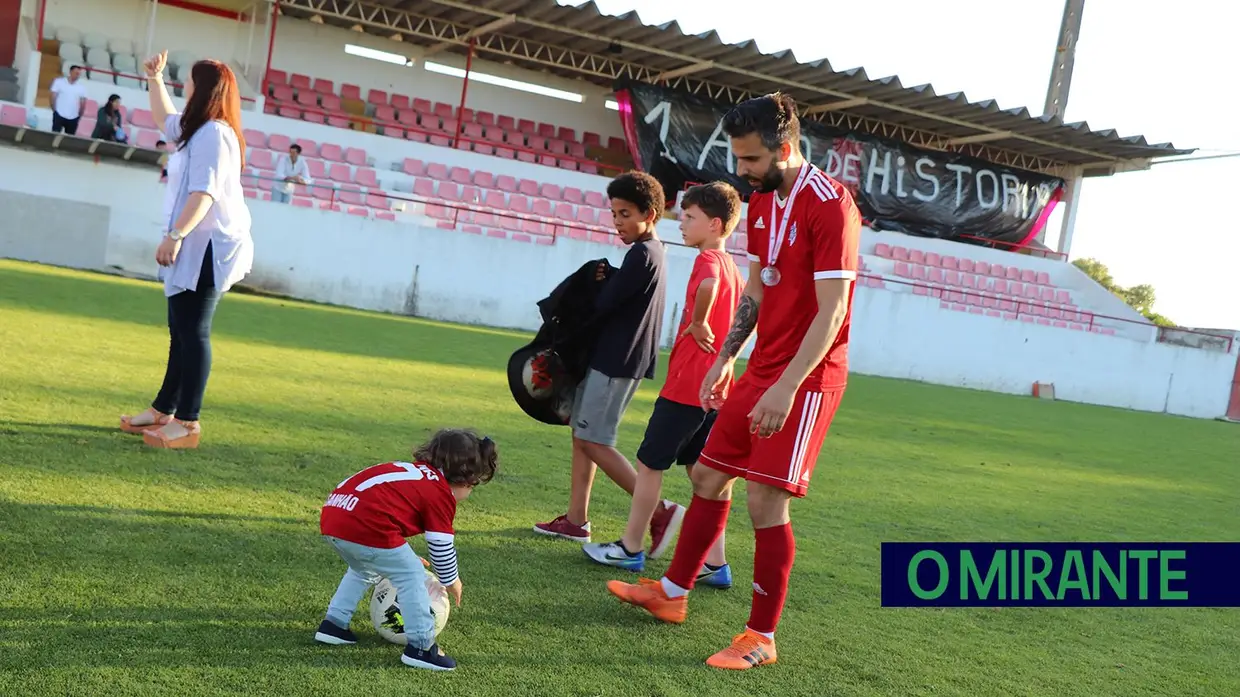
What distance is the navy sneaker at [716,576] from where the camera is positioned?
4.29 metres

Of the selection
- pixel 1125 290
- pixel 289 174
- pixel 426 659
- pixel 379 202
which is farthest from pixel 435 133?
pixel 1125 290

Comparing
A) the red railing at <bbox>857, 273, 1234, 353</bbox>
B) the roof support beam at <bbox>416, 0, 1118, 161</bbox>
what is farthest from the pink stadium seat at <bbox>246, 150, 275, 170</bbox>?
the red railing at <bbox>857, 273, 1234, 353</bbox>

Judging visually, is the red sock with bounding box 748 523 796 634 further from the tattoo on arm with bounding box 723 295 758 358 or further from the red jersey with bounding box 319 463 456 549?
the red jersey with bounding box 319 463 456 549

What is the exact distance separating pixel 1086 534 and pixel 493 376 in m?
5.59

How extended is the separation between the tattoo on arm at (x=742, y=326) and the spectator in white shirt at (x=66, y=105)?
16.1 metres

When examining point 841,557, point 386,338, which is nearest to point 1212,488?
point 841,557

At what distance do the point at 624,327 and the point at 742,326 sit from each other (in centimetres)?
84

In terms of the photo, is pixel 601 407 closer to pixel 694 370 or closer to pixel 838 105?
pixel 694 370

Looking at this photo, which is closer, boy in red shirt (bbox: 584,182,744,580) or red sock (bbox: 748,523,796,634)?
red sock (bbox: 748,523,796,634)

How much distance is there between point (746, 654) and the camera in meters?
3.36

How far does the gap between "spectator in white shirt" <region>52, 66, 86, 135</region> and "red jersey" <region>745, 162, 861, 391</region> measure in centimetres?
1629

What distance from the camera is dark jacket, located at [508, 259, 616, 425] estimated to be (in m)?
4.47

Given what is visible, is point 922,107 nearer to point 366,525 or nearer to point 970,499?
point 970,499

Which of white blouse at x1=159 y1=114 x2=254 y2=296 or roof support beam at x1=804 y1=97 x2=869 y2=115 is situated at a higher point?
roof support beam at x1=804 y1=97 x2=869 y2=115
